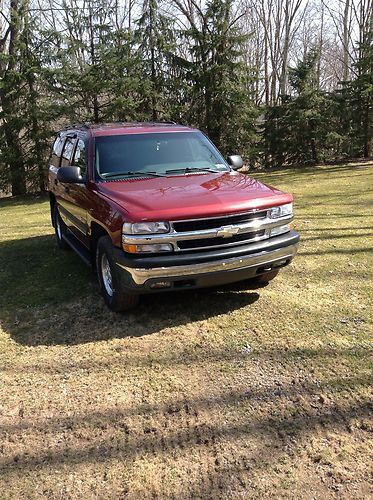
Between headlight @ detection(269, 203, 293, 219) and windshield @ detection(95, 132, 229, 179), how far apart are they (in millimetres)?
1142

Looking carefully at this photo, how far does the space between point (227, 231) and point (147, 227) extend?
73 cm

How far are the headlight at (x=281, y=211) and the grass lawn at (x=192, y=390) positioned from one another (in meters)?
0.93

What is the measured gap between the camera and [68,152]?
6.24 meters

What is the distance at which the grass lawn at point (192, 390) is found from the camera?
251 cm

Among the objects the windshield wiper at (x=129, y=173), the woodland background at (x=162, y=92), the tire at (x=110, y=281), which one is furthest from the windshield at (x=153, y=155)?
the woodland background at (x=162, y=92)

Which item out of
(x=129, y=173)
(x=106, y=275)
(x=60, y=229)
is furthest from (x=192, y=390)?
(x=60, y=229)

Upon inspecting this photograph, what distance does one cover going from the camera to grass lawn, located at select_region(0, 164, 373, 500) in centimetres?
251

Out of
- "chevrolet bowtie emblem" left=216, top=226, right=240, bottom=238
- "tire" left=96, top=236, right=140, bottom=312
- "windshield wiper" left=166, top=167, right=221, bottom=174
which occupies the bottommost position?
"tire" left=96, top=236, right=140, bottom=312

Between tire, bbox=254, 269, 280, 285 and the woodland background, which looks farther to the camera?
the woodland background

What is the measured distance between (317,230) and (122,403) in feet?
17.0

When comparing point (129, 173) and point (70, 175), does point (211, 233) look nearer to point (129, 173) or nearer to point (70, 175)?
point (129, 173)

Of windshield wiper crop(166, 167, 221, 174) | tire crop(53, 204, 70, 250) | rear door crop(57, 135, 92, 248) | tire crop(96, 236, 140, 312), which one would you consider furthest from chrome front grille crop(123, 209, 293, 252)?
tire crop(53, 204, 70, 250)

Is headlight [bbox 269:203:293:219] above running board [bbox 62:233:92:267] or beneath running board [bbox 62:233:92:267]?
above

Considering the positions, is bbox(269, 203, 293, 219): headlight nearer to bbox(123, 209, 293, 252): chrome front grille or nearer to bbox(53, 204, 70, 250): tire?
bbox(123, 209, 293, 252): chrome front grille
